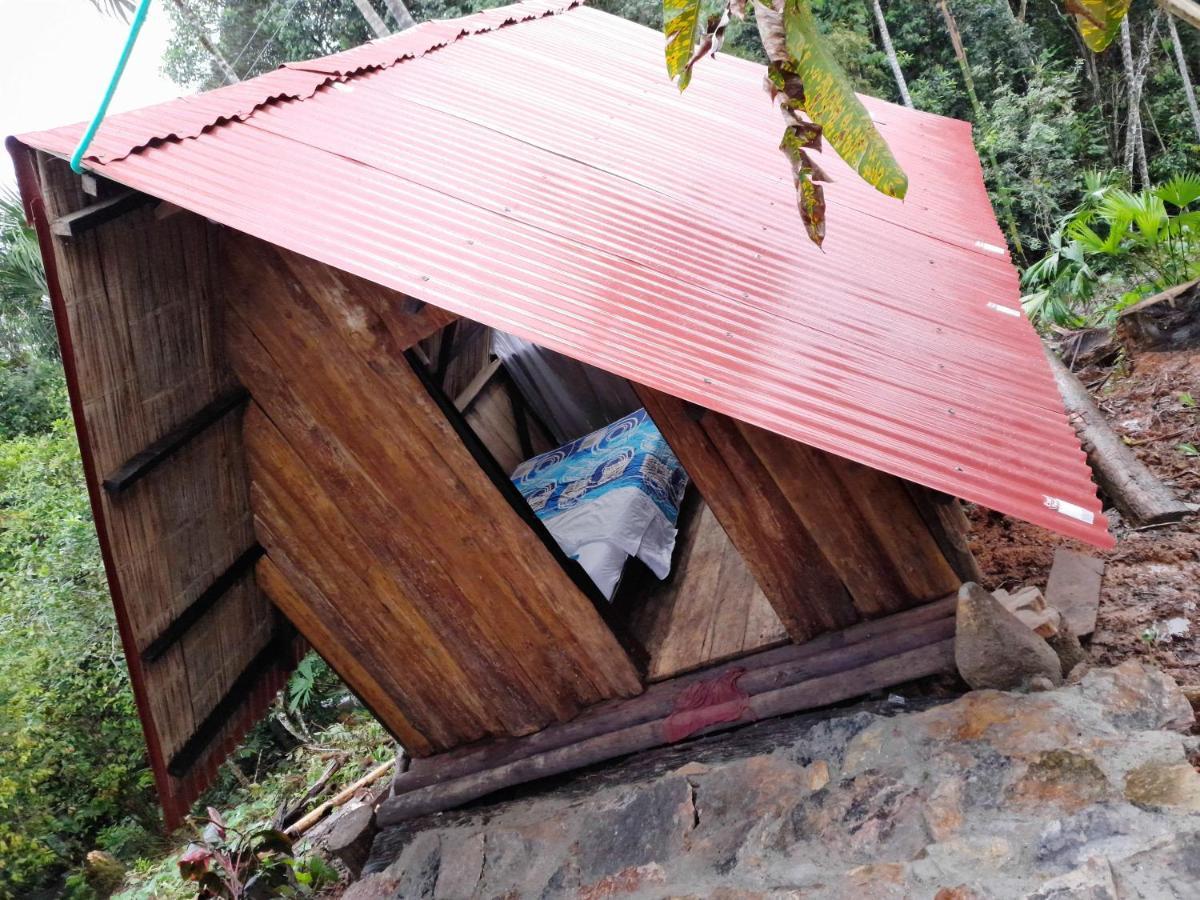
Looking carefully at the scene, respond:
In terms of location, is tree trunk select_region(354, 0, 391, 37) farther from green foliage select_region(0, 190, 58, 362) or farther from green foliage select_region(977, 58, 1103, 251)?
green foliage select_region(977, 58, 1103, 251)

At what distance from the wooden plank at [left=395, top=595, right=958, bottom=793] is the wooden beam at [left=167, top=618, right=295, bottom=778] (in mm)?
860

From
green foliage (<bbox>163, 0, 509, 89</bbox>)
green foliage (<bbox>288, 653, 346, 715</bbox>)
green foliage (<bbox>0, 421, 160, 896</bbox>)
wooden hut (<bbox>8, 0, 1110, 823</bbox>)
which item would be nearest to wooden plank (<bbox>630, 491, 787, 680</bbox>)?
wooden hut (<bbox>8, 0, 1110, 823</bbox>)

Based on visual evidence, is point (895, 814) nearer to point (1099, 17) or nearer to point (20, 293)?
point (1099, 17)

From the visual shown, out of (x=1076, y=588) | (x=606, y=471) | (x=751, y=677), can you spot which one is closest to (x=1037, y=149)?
(x=606, y=471)

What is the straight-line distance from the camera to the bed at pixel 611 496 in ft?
15.9

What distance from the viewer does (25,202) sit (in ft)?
8.27

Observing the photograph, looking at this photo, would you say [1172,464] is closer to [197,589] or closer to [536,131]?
[536,131]

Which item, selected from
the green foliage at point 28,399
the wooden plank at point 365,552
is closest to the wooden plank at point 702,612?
the wooden plank at point 365,552

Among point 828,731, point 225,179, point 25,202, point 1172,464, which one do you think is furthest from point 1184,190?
point 25,202

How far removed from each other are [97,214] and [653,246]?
77.6 inches

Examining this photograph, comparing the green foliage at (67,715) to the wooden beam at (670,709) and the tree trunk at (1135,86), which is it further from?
the tree trunk at (1135,86)

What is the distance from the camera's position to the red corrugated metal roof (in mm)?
2631

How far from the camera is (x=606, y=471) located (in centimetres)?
558

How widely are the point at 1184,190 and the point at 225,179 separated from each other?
7405 mm
